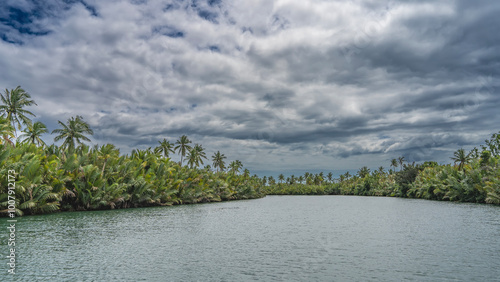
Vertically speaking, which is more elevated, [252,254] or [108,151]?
[108,151]

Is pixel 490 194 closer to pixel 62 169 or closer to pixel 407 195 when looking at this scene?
pixel 407 195

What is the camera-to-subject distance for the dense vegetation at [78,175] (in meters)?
32.8

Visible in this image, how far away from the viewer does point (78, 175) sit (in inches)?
1597

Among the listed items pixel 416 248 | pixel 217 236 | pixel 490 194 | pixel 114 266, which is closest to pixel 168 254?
pixel 114 266

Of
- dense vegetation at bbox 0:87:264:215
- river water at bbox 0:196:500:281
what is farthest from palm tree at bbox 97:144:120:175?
river water at bbox 0:196:500:281

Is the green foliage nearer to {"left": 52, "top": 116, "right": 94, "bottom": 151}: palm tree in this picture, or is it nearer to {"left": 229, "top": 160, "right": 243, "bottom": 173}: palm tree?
{"left": 52, "top": 116, "right": 94, "bottom": 151}: palm tree

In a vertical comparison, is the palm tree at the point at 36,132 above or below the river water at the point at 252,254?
above

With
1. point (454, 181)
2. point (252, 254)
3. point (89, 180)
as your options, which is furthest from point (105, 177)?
point (454, 181)

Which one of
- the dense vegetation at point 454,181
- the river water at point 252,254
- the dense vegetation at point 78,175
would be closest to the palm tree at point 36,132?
the dense vegetation at point 78,175

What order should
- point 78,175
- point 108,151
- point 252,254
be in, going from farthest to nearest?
1. point 108,151
2. point 78,175
3. point 252,254

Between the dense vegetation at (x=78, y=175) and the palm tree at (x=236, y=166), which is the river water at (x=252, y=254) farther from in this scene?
the palm tree at (x=236, y=166)

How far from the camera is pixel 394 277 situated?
1339cm

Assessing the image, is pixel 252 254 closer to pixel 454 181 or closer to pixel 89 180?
pixel 89 180

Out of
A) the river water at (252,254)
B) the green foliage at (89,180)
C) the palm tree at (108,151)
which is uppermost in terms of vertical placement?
the palm tree at (108,151)
